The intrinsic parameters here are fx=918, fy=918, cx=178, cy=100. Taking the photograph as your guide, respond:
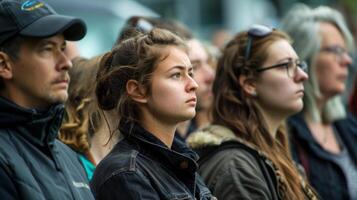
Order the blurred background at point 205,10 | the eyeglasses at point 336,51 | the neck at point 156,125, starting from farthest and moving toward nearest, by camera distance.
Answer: the blurred background at point 205,10
the eyeglasses at point 336,51
the neck at point 156,125

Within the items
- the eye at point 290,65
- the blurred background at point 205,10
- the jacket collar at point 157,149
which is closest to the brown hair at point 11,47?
the jacket collar at point 157,149

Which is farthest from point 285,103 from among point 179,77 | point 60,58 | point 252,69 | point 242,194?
point 60,58

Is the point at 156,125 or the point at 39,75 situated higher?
the point at 39,75

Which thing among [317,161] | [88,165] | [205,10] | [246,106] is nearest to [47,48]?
[88,165]

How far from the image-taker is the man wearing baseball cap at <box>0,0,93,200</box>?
3883 mm

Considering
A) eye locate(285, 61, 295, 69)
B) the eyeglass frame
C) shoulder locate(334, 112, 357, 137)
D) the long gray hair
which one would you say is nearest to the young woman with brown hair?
eye locate(285, 61, 295, 69)

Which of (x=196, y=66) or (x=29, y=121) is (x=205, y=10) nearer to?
(x=196, y=66)

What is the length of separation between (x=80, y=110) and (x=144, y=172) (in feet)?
4.14

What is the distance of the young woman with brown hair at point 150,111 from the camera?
3.98 metres

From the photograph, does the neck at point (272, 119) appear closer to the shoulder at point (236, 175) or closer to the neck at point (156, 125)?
the shoulder at point (236, 175)

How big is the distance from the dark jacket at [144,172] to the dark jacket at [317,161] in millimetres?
1869

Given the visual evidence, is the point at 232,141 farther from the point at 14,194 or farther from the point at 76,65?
the point at 14,194

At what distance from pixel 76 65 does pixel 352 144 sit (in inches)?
83.8

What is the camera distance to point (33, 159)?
12.7 feet
